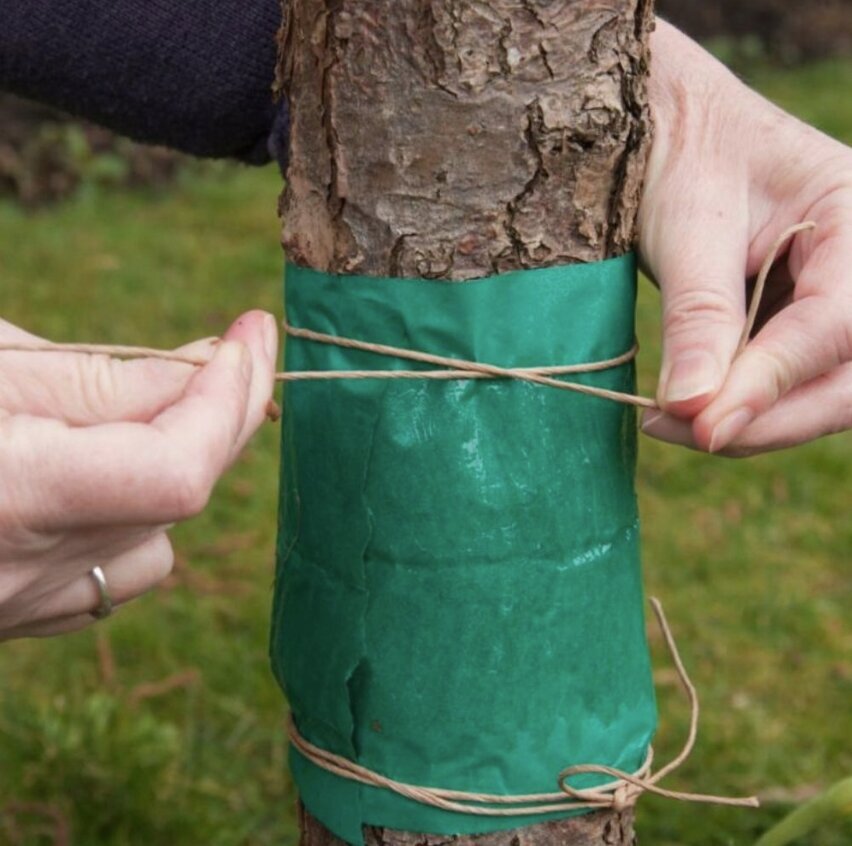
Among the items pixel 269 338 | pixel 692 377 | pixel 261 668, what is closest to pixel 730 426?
pixel 692 377

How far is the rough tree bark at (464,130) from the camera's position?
1221 mm

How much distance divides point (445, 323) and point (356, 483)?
17 cm

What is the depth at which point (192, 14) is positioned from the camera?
5.41 feet

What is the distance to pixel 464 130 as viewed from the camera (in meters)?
1.23

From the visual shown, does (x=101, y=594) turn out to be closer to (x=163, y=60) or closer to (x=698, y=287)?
(x=698, y=287)

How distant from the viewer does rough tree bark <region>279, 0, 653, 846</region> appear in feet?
4.00

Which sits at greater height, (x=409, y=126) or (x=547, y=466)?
(x=409, y=126)

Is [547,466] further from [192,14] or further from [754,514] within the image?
[754,514]

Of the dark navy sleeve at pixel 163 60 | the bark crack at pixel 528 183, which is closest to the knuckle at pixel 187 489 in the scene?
the bark crack at pixel 528 183

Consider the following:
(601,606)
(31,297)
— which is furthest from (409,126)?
(31,297)

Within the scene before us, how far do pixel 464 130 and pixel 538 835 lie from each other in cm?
67

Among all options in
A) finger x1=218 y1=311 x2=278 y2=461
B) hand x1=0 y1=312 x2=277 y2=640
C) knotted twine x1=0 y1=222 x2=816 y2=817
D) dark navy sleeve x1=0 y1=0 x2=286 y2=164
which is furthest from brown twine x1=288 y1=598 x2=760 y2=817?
dark navy sleeve x1=0 y1=0 x2=286 y2=164

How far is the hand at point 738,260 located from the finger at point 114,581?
438 mm

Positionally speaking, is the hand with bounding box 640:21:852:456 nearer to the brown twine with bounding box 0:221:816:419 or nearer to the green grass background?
the brown twine with bounding box 0:221:816:419
